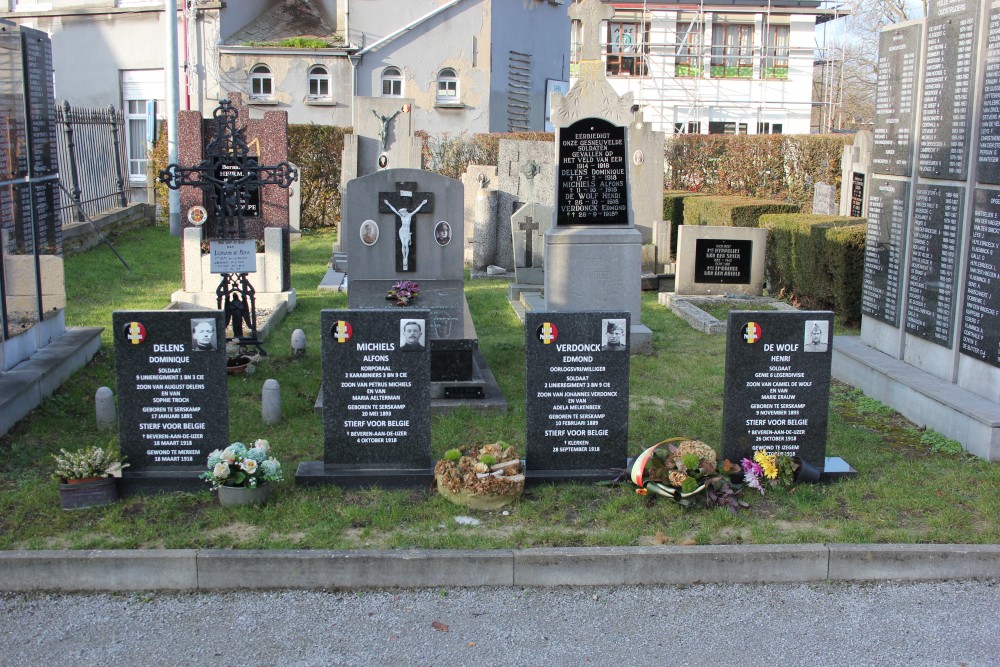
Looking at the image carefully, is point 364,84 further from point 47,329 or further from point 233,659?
point 233,659

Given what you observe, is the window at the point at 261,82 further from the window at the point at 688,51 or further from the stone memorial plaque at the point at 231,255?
the stone memorial plaque at the point at 231,255

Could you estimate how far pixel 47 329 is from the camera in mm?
9500

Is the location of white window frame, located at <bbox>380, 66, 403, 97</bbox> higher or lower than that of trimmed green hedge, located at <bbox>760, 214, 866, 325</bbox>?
higher

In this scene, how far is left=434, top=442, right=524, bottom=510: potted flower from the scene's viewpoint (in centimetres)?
598

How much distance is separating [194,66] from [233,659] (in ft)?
91.9

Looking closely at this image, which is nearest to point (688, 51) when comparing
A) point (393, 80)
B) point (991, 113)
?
point (393, 80)

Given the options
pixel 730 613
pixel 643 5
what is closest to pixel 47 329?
pixel 730 613

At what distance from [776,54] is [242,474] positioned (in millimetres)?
41176

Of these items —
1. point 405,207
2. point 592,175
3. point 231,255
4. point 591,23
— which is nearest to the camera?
point 405,207

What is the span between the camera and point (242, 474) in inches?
236

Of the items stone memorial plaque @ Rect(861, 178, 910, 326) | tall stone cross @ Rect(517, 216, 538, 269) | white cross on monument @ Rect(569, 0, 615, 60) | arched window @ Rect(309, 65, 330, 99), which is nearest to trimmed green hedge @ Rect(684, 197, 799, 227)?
tall stone cross @ Rect(517, 216, 538, 269)

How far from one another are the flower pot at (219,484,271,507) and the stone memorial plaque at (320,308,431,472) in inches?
19.8

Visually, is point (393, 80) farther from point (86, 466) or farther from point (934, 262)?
point (86, 466)

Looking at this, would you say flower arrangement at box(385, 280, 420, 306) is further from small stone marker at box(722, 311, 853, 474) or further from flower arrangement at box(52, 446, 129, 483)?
small stone marker at box(722, 311, 853, 474)
